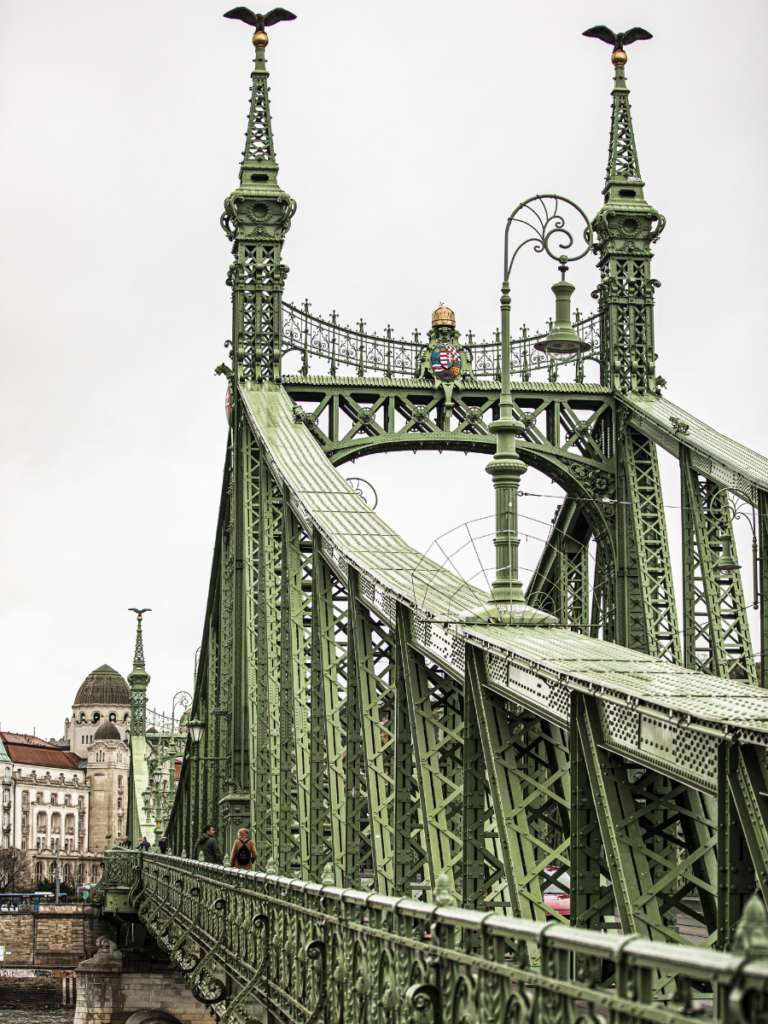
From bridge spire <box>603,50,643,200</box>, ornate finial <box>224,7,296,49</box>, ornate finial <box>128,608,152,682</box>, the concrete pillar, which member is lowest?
the concrete pillar

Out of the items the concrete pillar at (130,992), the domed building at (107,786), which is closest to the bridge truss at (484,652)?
the concrete pillar at (130,992)

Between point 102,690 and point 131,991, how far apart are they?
488ft

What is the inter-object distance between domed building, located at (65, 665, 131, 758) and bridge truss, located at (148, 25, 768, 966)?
150122mm

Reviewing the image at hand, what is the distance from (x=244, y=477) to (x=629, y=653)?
60.0 feet

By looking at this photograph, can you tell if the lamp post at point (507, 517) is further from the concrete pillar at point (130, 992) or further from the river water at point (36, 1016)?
the river water at point (36, 1016)

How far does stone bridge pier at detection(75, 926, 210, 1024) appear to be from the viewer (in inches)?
1815

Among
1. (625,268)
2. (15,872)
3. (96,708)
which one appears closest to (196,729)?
(625,268)

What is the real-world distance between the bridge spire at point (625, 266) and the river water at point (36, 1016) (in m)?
59.2

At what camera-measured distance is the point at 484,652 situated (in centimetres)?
1260

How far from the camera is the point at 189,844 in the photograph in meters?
44.1

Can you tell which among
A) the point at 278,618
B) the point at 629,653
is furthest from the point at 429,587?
the point at 278,618

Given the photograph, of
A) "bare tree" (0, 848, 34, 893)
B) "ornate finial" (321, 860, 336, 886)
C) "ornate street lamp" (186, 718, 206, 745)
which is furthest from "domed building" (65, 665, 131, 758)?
"ornate finial" (321, 860, 336, 886)

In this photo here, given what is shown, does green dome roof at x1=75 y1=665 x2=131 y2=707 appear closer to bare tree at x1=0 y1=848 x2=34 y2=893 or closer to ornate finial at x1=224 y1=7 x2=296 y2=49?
bare tree at x1=0 y1=848 x2=34 y2=893

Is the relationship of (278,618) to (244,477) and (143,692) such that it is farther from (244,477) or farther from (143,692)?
Result: (143,692)
